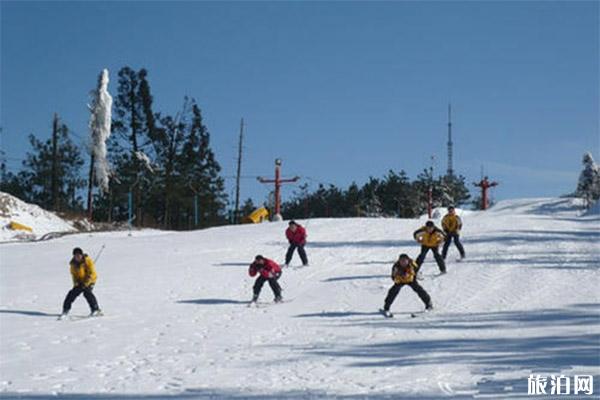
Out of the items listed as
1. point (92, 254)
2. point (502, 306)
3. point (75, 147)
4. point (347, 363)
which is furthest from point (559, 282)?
point (75, 147)

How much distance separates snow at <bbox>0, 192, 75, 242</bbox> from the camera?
1495 inches

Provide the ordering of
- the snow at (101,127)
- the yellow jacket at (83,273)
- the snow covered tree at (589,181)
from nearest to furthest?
the yellow jacket at (83,273) < the snow at (101,127) < the snow covered tree at (589,181)

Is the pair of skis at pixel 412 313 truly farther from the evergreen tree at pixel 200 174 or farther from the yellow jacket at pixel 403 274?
the evergreen tree at pixel 200 174

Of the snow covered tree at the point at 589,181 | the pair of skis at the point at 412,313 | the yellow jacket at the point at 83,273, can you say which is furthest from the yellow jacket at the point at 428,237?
the snow covered tree at the point at 589,181

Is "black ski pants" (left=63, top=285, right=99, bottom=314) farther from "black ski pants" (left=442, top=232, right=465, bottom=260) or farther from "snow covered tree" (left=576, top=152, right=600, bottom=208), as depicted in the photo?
"snow covered tree" (left=576, top=152, right=600, bottom=208)

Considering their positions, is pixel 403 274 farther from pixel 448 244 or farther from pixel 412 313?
pixel 448 244

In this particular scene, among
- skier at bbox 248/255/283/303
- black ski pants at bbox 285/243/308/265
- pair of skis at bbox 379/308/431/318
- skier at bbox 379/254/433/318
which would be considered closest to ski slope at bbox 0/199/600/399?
pair of skis at bbox 379/308/431/318

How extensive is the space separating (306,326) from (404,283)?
2634 mm

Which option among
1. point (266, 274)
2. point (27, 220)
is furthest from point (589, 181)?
point (266, 274)

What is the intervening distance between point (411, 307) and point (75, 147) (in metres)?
46.5

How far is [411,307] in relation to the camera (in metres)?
17.5

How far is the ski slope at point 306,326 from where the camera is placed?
10891 mm

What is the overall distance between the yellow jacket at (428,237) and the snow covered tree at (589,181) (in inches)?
2078

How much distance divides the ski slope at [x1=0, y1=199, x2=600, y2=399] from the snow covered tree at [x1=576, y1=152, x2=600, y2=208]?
158 feet
